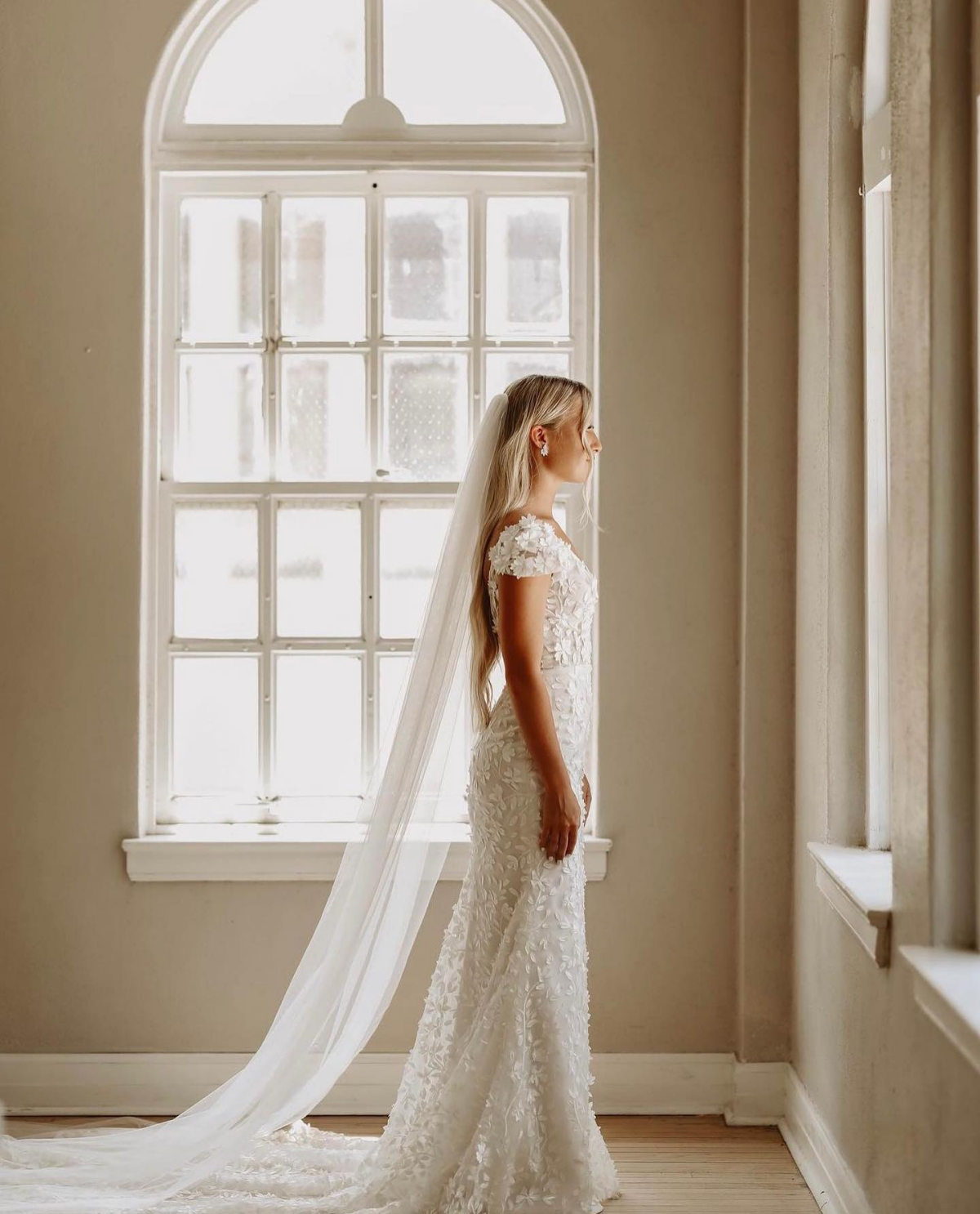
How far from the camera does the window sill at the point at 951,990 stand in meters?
1.72

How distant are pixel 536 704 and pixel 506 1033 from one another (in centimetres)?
70

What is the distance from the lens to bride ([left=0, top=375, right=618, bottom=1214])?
2.68 meters

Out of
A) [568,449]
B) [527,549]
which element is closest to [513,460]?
[568,449]

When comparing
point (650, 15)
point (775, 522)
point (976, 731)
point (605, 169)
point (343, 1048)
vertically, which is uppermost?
point (650, 15)

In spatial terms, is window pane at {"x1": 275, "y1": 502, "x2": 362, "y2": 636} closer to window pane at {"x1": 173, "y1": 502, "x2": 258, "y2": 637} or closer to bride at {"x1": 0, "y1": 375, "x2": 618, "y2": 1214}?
window pane at {"x1": 173, "y1": 502, "x2": 258, "y2": 637}

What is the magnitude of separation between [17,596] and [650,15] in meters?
2.33

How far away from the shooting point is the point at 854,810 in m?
2.88

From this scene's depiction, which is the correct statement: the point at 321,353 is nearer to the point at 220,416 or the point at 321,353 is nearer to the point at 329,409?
the point at 329,409

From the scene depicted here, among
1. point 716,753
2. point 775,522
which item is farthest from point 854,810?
point 775,522

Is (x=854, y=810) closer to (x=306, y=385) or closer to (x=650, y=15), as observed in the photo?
(x=306, y=385)

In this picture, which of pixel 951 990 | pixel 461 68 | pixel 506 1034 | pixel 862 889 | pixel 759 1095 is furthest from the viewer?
pixel 461 68

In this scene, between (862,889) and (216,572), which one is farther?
(216,572)

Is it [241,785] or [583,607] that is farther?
[241,785]

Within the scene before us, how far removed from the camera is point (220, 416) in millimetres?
3582
